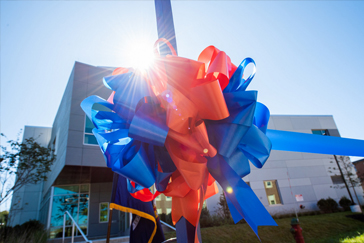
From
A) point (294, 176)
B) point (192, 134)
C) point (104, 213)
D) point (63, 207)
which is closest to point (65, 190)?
point (63, 207)

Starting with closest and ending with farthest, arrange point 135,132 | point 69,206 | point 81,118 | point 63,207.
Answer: point 135,132 < point 81,118 < point 63,207 < point 69,206

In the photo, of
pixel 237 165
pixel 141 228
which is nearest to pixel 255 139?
pixel 237 165

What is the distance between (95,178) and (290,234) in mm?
11191

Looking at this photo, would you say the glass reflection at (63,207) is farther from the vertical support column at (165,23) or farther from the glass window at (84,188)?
the vertical support column at (165,23)

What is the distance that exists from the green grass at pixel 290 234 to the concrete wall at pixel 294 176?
13.9ft

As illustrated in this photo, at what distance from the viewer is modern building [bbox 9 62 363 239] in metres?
12.1

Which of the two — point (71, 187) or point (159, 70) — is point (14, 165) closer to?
point (71, 187)

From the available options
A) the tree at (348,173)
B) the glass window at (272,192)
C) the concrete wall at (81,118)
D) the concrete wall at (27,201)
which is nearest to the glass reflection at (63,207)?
the concrete wall at (81,118)

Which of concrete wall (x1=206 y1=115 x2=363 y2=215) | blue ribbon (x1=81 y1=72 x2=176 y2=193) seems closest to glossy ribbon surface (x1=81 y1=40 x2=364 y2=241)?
blue ribbon (x1=81 y1=72 x2=176 y2=193)

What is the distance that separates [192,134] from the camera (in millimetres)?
926

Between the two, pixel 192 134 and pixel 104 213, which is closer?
pixel 192 134

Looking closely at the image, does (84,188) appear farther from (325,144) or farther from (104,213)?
(325,144)

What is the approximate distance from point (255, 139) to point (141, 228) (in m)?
1.44

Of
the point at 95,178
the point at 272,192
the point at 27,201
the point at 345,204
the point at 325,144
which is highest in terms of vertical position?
the point at 27,201
